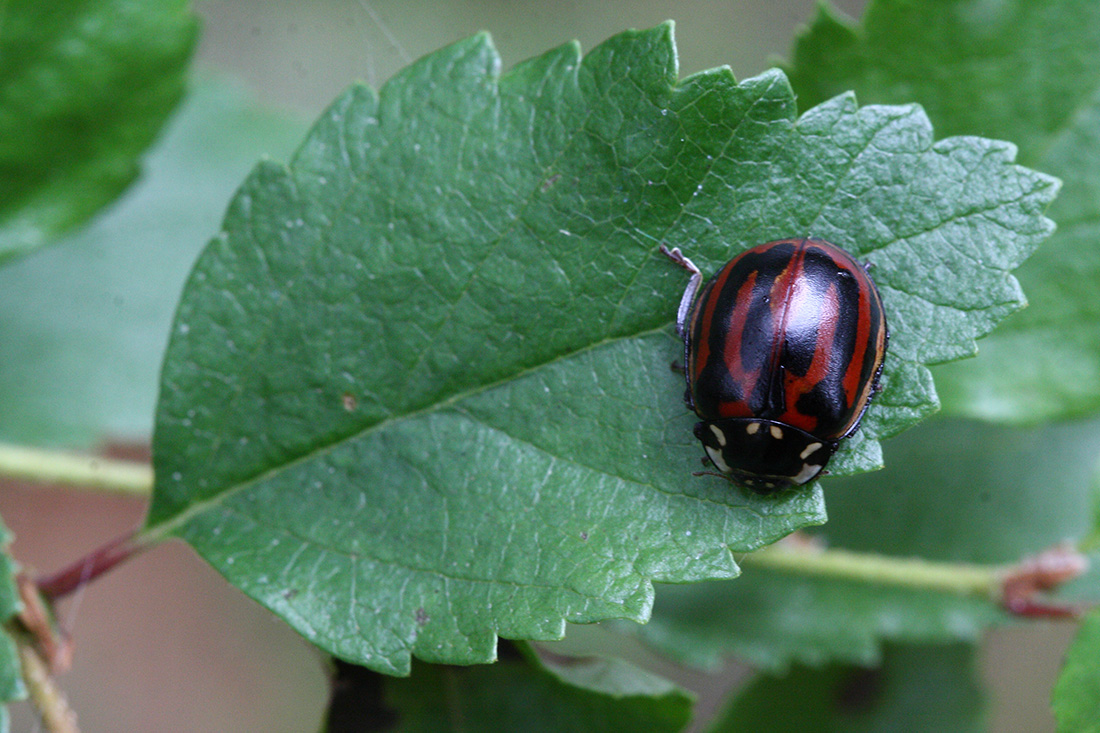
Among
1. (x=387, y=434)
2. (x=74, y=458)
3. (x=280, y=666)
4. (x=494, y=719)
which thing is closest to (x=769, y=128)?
(x=387, y=434)

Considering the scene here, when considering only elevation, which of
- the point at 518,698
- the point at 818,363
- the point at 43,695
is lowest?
the point at 518,698

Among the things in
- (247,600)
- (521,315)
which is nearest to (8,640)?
(521,315)

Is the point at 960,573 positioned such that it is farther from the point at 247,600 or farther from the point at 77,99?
the point at 247,600

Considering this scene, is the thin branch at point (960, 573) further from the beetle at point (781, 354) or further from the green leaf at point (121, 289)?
the green leaf at point (121, 289)

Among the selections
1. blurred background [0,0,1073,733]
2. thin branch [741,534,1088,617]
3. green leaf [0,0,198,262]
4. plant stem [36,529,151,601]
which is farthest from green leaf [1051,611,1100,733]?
blurred background [0,0,1073,733]

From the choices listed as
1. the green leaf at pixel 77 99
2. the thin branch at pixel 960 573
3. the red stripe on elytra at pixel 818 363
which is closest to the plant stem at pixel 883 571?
the thin branch at pixel 960 573

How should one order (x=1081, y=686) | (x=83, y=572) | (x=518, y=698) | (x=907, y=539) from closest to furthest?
1. (x=1081, y=686)
2. (x=83, y=572)
3. (x=518, y=698)
4. (x=907, y=539)
